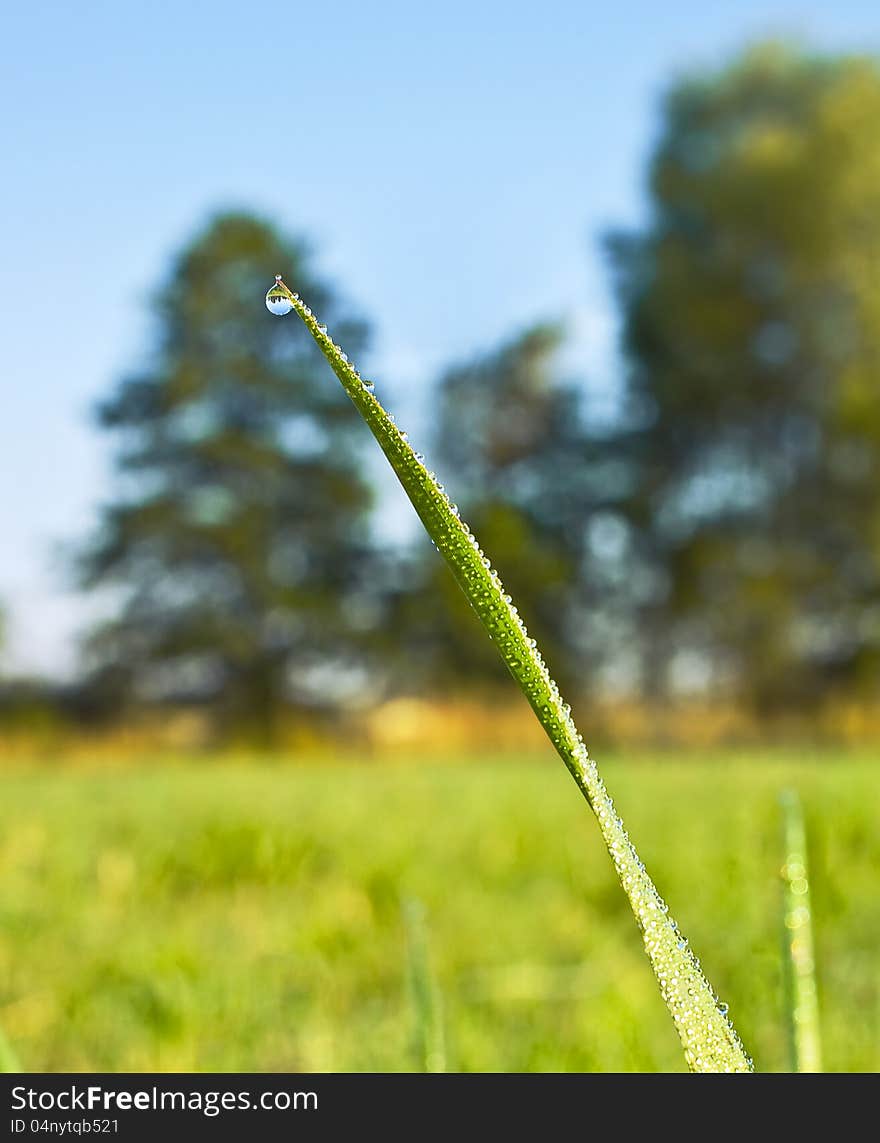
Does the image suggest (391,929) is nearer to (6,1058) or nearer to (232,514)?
(6,1058)

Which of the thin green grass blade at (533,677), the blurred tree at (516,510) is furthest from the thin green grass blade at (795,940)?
the blurred tree at (516,510)

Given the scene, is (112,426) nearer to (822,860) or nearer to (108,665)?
(108,665)

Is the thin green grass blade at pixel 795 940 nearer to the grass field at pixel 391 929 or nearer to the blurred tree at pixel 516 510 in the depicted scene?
the grass field at pixel 391 929

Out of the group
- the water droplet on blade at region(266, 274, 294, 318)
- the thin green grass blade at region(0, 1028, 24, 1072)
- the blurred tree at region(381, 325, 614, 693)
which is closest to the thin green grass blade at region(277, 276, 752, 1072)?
the water droplet on blade at region(266, 274, 294, 318)

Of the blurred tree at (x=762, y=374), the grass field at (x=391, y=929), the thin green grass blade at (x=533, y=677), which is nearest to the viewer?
the thin green grass blade at (x=533, y=677)

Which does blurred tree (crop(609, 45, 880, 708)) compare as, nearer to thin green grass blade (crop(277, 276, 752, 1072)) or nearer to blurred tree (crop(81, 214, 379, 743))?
blurred tree (crop(81, 214, 379, 743))

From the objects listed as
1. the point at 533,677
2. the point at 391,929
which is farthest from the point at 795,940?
the point at 391,929
